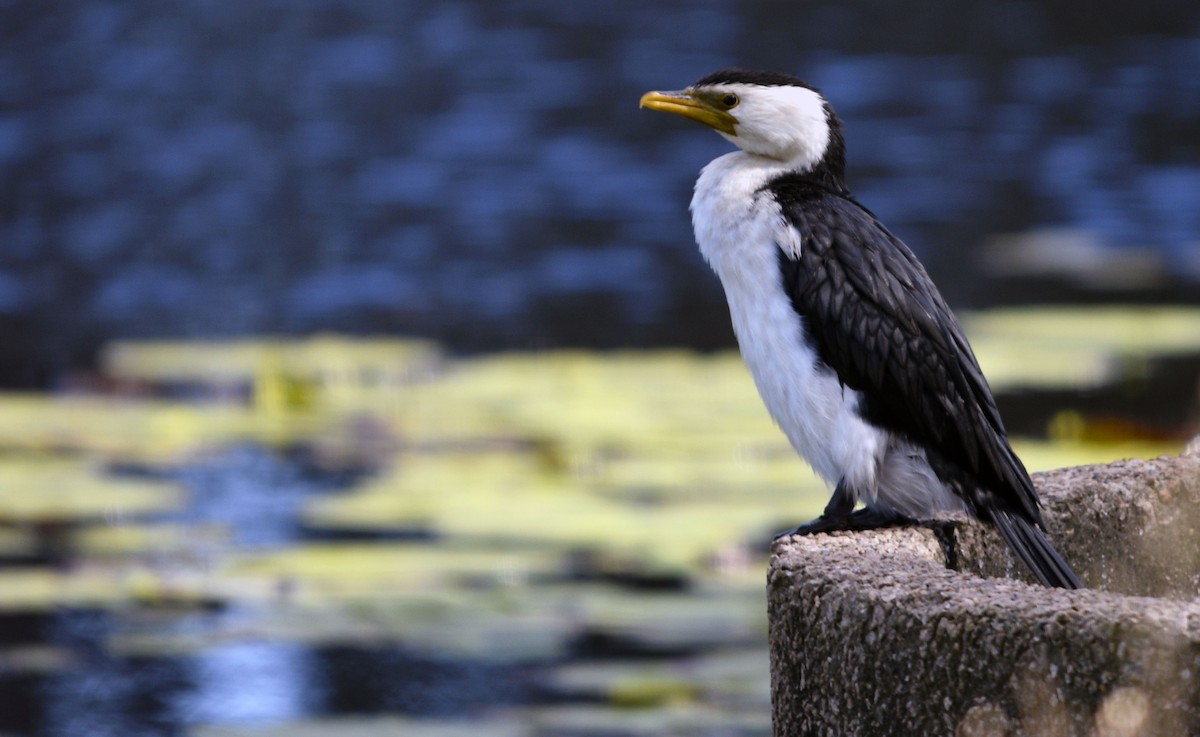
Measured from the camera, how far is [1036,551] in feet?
6.35

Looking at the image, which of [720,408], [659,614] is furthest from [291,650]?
[720,408]

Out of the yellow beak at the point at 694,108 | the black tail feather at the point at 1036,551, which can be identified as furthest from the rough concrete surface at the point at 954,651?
the yellow beak at the point at 694,108

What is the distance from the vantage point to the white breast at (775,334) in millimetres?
2229

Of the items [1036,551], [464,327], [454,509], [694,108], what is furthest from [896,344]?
[464,327]

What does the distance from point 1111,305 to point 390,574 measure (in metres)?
3.59

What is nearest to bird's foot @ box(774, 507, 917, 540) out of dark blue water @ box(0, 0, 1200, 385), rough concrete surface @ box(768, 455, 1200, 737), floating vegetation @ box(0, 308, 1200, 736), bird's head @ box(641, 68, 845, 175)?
rough concrete surface @ box(768, 455, 1200, 737)

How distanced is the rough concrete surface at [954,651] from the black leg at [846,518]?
0.48 feet

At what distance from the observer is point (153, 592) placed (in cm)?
429

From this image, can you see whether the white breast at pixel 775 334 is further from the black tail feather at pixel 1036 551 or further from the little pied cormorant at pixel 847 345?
the black tail feather at pixel 1036 551

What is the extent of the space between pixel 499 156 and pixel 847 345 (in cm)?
808

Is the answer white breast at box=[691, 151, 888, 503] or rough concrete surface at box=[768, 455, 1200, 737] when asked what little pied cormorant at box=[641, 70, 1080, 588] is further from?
rough concrete surface at box=[768, 455, 1200, 737]

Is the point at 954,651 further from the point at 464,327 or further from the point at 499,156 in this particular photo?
the point at 499,156

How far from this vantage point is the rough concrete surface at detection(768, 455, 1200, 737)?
1369mm

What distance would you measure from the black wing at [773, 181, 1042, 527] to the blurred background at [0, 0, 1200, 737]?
1.41 meters
